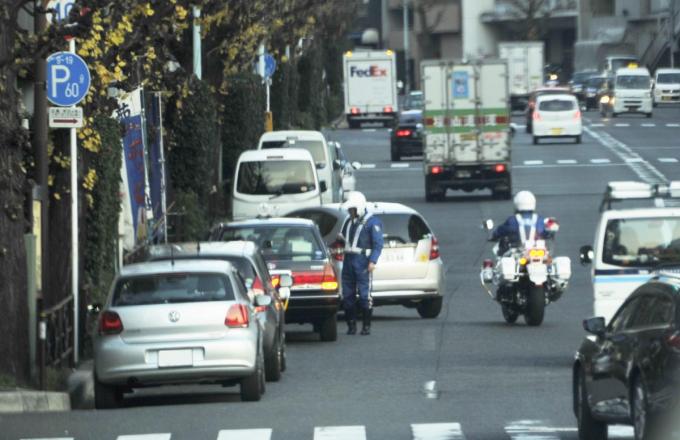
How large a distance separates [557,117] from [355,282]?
4293cm

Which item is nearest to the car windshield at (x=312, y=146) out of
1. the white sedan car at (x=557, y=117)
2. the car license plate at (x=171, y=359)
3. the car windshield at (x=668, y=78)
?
the car license plate at (x=171, y=359)

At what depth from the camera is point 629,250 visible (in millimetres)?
18953

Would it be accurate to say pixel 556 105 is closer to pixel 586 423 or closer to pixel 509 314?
pixel 509 314

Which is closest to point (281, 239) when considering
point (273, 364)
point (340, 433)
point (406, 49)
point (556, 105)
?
point (273, 364)

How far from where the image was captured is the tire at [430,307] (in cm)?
2680

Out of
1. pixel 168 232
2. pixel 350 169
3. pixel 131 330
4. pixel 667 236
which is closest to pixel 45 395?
pixel 131 330

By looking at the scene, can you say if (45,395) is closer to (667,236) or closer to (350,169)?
(667,236)

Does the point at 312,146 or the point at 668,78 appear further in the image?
the point at 668,78

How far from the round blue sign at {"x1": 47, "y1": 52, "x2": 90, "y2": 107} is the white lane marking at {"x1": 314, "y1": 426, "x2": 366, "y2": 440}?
608 centimetres

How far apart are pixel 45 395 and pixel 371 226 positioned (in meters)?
7.51

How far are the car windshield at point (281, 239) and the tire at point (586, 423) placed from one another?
376 inches

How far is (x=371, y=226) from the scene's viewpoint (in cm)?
2400

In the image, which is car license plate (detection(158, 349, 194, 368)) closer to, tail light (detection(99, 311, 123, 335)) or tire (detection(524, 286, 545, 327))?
tail light (detection(99, 311, 123, 335))

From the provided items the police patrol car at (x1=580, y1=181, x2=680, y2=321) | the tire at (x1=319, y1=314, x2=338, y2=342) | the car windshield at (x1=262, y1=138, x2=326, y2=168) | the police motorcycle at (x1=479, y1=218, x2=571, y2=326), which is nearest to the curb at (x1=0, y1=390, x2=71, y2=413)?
the police patrol car at (x1=580, y1=181, x2=680, y2=321)
